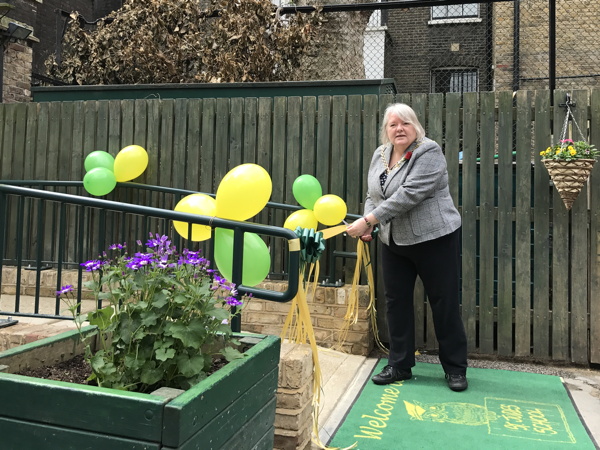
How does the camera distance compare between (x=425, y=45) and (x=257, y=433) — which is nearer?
(x=257, y=433)

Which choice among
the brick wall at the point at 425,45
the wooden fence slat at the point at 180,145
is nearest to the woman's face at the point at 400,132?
the wooden fence slat at the point at 180,145

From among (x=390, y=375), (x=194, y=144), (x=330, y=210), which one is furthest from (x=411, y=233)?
(x=194, y=144)

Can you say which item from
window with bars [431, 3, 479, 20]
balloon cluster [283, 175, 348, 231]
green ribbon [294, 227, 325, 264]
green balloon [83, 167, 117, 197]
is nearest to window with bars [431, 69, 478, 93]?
window with bars [431, 3, 479, 20]

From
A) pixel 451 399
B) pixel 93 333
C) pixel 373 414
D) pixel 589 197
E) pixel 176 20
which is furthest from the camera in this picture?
pixel 176 20

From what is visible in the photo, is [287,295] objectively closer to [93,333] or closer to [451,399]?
[93,333]

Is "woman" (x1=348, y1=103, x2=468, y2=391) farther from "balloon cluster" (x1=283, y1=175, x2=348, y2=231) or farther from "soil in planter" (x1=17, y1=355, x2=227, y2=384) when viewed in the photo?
"soil in planter" (x1=17, y1=355, x2=227, y2=384)

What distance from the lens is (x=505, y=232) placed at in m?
3.99

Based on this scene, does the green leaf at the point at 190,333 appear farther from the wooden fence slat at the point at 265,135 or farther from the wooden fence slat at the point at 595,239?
the wooden fence slat at the point at 595,239

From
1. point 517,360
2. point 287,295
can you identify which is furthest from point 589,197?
point 287,295

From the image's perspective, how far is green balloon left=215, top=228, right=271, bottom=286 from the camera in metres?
2.58

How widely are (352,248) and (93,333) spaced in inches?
108

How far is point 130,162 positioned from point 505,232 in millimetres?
3164

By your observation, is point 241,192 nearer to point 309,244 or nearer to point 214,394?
point 309,244

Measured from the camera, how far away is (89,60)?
26.3ft
